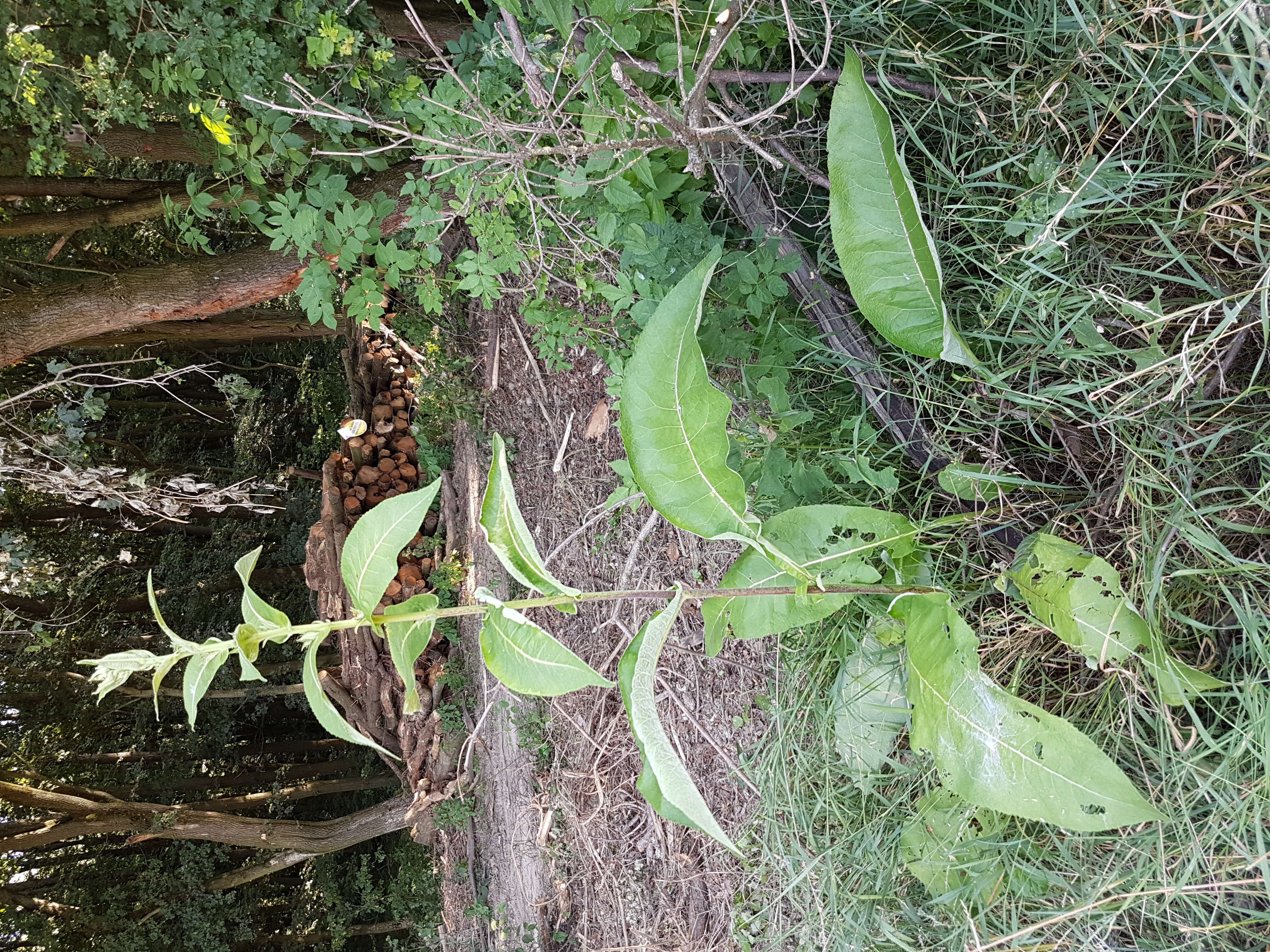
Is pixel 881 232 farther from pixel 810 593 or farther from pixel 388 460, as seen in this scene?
pixel 388 460

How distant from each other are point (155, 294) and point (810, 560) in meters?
2.86

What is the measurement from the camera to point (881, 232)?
4.58 ft

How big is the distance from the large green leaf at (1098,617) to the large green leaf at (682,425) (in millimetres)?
600

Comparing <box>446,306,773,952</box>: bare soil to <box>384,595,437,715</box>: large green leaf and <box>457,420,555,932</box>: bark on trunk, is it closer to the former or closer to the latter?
<box>457,420,555,932</box>: bark on trunk

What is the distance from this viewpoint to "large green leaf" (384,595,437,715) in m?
1.22

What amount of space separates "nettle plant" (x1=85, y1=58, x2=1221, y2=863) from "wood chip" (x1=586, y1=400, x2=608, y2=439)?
5.78 ft

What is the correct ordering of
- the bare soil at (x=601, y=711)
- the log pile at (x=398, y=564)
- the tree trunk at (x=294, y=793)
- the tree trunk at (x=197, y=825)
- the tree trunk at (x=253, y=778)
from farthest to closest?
the tree trunk at (x=253, y=778), the tree trunk at (x=294, y=793), the tree trunk at (x=197, y=825), the log pile at (x=398, y=564), the bare soil at (x=601, y=711)

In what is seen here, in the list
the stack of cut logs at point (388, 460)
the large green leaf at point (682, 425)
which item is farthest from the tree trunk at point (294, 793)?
the large green leaf at point (682, 425)

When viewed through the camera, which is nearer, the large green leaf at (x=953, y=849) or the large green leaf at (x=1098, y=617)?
the large green leaf at (x=1098, y=617)

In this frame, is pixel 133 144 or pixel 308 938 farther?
pixel 308 938

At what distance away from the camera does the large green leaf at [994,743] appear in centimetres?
124

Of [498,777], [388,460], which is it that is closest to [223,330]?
[388,460]

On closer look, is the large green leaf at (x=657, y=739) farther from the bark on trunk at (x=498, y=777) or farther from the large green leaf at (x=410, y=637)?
the bark on trunk at (x=498, y=777)

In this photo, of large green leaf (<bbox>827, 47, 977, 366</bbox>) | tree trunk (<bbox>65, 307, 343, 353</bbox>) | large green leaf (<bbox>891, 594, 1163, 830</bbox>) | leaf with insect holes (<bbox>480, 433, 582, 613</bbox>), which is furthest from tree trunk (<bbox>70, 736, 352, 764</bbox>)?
large green leaf (<bbox>827, 47, 977, 366</bbox>)
